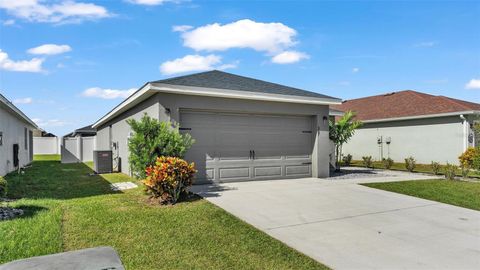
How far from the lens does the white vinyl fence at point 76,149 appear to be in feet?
68.0

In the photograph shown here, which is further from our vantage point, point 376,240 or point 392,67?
point 392,67

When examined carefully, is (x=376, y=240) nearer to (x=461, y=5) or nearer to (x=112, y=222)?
(x=112, y=222)

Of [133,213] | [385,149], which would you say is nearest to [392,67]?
[385,149]

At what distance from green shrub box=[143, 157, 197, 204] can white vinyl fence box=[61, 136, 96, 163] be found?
17.1 m

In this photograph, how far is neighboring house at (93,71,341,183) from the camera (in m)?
8.99

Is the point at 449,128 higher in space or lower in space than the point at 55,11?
lower

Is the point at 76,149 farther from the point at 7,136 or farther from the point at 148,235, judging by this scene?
the point at 148,235

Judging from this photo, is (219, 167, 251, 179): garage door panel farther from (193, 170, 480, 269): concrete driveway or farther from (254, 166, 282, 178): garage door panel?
(193, 170, 480, 269): concrete driveway

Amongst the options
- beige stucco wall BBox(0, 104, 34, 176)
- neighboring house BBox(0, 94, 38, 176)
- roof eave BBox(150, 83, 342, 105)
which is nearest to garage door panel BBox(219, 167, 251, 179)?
roof eave BBox(150, 83, 342, 105)

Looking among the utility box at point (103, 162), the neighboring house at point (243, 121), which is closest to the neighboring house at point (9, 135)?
the utility box at point (103, 162)

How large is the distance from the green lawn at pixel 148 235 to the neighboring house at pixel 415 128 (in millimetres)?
15151

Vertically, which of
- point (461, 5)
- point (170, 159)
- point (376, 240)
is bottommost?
point (376, 240)

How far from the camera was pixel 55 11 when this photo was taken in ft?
26.6

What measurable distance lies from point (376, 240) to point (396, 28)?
990cm
